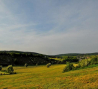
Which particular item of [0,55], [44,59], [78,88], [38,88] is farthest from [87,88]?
[44,59]

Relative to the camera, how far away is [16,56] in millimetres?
172500

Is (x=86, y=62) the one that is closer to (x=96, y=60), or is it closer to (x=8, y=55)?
(x=96, y=60)

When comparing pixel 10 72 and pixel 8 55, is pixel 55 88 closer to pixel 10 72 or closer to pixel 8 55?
pixel 10 72

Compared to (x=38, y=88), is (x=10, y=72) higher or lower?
lower

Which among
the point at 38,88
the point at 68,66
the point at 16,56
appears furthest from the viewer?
the point at 16,56

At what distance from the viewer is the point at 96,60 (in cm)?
5819

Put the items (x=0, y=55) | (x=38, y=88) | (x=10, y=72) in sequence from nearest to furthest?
(x=38, y=88)
(x=10, y=72)
(x=0, y=55)

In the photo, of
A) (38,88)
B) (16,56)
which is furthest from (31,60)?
(38,88)

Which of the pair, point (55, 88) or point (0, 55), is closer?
point (55, 88)

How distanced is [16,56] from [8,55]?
11871 mm

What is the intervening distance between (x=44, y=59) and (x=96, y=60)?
449 ft

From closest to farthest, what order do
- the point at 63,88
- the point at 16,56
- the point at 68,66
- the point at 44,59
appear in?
the point at 63,88, the point at 68,66, the point at 16,56, the point at 44,59

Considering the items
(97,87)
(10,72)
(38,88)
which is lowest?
(10,72)

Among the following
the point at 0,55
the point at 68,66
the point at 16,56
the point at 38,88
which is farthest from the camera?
the point at 16,56
